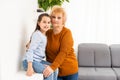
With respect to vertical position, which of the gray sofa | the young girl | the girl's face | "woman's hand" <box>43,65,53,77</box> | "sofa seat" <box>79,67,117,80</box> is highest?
the girl's face

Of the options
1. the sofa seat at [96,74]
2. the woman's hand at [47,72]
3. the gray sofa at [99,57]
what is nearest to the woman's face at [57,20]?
the woman's hand at [47,72]

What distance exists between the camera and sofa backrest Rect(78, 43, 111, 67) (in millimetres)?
4102

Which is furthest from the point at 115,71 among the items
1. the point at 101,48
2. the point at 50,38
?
the point at 50,38

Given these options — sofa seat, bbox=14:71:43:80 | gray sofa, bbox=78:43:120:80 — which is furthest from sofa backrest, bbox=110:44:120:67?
sofa seat, bbox=14:71:43:80

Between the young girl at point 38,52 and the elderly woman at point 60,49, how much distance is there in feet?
0.25

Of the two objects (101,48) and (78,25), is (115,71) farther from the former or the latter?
(78,25)

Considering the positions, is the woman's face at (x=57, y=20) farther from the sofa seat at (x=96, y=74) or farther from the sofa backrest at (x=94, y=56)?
the sofa backrest at (x=94, y=56)

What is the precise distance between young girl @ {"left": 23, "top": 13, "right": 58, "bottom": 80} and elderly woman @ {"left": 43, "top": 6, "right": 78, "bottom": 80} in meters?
0.08

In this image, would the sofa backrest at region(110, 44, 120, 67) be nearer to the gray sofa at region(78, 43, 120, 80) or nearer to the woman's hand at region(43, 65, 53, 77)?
the gray sofa at region(78, 43, 120, 80)

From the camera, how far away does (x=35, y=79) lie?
1.99 meters

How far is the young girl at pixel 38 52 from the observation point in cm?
207

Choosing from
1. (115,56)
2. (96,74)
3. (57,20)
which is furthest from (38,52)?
(115,56)

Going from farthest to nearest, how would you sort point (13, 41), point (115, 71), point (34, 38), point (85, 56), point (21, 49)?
point (85, 56), point (115, 71), point (21, 49), point (34, 38), point (13, 41)

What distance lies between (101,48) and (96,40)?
0.94 ft
